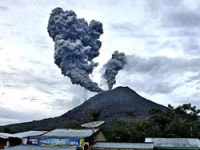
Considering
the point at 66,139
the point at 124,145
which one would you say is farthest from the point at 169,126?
the point at 66,139

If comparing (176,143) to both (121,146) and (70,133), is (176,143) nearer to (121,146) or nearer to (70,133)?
(121,146)

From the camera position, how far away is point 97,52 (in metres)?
115

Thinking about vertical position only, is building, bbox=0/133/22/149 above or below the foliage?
below

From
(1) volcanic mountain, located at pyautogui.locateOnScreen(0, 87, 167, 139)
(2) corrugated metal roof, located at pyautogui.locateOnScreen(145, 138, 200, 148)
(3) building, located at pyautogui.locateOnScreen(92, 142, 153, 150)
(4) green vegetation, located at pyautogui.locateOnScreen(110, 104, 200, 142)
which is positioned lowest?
(3) building, located at pyautogui.locateOnScreen(92, 142, 153, 150)

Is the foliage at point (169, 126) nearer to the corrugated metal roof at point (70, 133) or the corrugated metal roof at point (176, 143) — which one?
the corrugated metal roof at point (176, 143)

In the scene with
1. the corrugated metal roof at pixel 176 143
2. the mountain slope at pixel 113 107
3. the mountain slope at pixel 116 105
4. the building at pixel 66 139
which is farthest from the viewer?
the mountain slope at pixel 116 105

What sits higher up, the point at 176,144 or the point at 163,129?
the point at 163,129

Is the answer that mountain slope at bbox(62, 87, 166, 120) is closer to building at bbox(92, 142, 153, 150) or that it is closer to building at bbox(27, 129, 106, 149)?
building at bbox(27, 129, 106, 149)

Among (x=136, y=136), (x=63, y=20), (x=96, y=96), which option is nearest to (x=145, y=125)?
(x=136, y=136)

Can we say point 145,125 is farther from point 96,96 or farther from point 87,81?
point 96,96

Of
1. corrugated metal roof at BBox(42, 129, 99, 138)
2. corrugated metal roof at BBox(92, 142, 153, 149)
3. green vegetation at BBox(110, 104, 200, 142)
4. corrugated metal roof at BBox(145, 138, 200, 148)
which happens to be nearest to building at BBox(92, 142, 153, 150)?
corrugated metal roof at BBox(92, 142, 153, 149)

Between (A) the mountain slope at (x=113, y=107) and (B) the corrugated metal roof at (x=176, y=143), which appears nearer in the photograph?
(B) the corrugated metal roof at (x=176, y=143)

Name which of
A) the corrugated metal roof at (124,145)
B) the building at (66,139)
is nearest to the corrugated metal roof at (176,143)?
the corrugated metal roof at (124,145)

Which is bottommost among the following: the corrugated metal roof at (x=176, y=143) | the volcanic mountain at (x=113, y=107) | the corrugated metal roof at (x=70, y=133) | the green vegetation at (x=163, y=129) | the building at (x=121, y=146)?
the building at (x=121, y=146)
